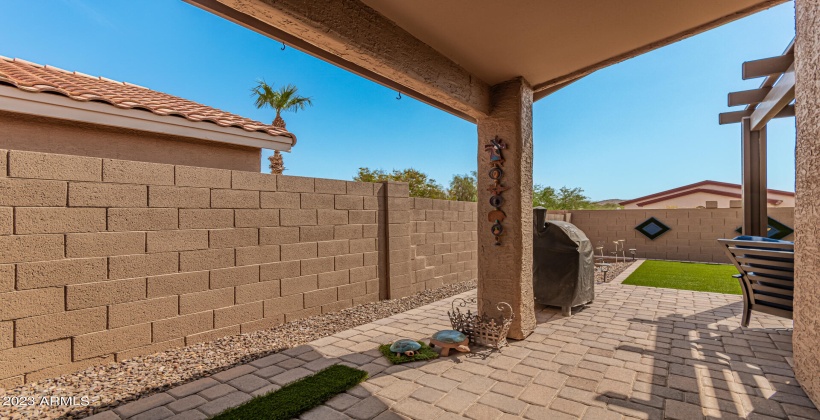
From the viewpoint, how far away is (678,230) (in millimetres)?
10289

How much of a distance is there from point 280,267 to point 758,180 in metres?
7.28

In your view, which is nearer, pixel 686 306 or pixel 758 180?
pixel 686 306

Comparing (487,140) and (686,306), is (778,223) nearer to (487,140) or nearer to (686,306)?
(686,306)

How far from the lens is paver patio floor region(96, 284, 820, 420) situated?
2.29m

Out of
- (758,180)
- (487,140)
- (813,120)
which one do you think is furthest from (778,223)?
(487,140)

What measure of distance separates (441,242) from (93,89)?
573cm

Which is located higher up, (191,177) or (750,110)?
(750,110)

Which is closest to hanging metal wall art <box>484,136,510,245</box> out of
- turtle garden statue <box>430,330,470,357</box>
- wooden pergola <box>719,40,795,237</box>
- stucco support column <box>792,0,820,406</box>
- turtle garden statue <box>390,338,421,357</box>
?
turtle garden statue <box>430,330,470,357</box>

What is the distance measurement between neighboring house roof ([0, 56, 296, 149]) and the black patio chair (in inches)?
240

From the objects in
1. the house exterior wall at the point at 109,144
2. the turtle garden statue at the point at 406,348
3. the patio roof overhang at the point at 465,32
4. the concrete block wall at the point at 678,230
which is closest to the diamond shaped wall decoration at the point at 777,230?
the concrete block wall at the point at 678,230

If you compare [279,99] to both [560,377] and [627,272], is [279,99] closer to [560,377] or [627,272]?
[627,272]

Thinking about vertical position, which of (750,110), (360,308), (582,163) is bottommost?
(360,308)

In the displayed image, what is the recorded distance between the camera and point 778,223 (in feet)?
30.4

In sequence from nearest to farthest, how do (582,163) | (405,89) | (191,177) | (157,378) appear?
(157,378)
(405,89)
(191,177)
(582,163)
